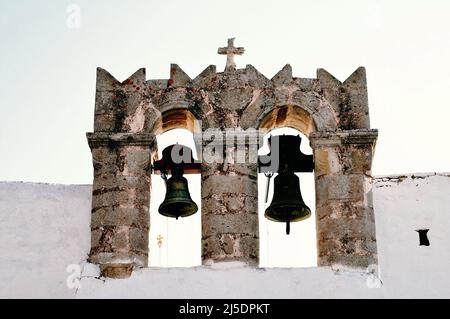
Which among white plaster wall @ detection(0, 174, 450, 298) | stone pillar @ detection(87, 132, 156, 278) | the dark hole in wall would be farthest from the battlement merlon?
the dark hole in wall

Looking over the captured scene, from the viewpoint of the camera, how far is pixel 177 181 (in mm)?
9812

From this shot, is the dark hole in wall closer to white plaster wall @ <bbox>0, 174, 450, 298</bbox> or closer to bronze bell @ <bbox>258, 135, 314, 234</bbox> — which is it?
white plaster wall @ <bbox>0, 174, 450, 298</bbox>

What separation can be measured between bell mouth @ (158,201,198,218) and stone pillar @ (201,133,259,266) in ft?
0.71

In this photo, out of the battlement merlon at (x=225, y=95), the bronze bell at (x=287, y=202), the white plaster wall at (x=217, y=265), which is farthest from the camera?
the battlement merlon at (x=225, y=95)

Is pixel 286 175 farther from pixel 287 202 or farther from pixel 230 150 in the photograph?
pixel 230 150

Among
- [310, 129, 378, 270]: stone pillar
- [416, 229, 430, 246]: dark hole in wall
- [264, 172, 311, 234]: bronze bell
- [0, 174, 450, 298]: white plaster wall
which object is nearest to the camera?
[0, 174, 450, 298]: white plaster wall

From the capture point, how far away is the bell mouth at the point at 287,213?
974 centimetres

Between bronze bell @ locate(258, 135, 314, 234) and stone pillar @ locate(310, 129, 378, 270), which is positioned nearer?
stone pillar @ locate(310, 129, 378, 270)

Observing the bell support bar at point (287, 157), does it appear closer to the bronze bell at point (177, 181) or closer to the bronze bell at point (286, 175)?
the bronze bell at point (286, 175)

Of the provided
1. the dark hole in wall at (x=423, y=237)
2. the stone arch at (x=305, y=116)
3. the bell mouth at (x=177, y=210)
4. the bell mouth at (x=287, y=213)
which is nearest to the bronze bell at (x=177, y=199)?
the bell mouth at (x=177, y=210)

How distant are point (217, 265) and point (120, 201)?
3.27ft

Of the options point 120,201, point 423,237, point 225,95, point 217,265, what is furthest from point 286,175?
point 120,201

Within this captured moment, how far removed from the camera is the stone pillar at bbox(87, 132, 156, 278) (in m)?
9.37

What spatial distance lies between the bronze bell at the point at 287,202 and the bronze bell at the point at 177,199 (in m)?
0.65
